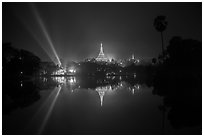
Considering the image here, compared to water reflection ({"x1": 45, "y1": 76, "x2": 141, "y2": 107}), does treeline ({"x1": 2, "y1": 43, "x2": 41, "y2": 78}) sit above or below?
above

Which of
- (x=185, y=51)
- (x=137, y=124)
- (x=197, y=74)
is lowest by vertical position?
(x=137, y=124)

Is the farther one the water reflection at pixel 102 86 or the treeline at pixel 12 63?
the treeline at pixel 12 63

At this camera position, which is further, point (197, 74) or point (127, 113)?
point (197, 74)

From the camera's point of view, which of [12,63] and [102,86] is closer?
[102,86]

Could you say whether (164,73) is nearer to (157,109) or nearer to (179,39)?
(179,39)

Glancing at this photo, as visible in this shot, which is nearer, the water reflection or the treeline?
the water reflection

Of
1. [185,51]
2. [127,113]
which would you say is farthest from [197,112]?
[185,51]

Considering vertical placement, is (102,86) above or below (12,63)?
below

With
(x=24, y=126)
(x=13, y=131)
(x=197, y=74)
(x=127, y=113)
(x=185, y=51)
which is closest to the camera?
(x=13, y=131)

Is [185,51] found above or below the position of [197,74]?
above

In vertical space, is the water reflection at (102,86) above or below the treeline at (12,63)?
below

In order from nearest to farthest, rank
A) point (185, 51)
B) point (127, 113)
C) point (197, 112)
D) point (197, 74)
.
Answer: point (197, 112), point (127, 113), point (197, 74), point (185, 51)
